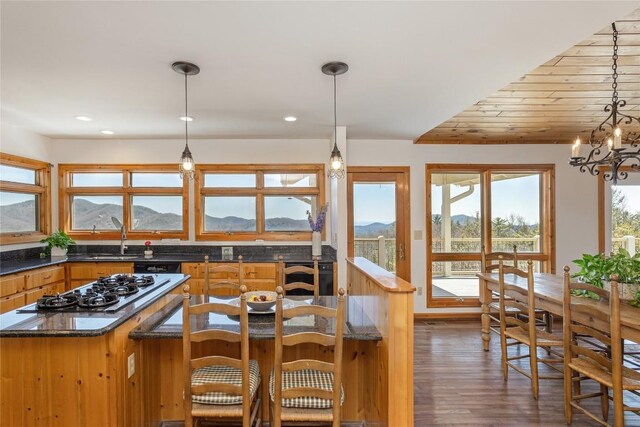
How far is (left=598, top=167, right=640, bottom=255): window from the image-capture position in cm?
492

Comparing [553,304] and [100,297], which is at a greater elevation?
[100,297]

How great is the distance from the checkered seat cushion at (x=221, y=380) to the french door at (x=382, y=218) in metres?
3.08

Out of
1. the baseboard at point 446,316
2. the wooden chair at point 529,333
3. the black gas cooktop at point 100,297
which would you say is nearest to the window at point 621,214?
the baseboard at point 446,316

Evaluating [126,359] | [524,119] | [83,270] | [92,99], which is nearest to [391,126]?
[524,119]

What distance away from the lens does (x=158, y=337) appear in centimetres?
190

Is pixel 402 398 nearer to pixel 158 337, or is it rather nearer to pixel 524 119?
pixel 158 337

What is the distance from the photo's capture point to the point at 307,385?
1833mm

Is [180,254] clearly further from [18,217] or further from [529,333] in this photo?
[529,333]

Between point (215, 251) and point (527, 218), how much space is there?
15.5 ft

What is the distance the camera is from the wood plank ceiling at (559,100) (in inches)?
107

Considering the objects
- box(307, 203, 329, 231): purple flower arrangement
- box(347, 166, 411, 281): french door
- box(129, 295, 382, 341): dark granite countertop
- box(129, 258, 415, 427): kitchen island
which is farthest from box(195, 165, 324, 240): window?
box(129, 295, 382, 341): dark granite countertop

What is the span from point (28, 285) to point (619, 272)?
569cm

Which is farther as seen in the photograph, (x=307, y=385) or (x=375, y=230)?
(x=375, y=230)

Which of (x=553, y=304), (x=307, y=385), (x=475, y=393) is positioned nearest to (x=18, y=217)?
(x=307, y=385)
